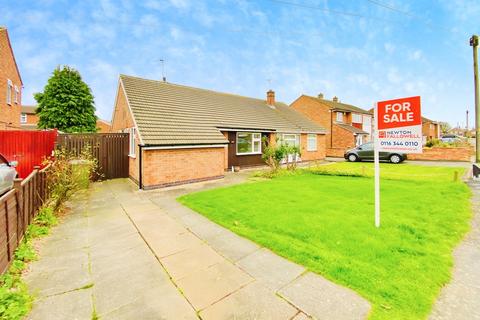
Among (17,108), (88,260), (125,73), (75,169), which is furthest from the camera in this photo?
(17,108)

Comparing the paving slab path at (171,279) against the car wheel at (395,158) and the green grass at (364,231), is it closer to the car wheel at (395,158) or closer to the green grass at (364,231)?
the green grass at (364,231)

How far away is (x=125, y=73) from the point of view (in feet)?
46.8

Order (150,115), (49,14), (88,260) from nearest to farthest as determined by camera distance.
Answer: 1. (88,260)
2. (49,14)
3. (150,115)

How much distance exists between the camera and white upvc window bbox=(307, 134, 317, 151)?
21.7 m

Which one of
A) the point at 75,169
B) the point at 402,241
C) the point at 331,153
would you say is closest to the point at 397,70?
the point at 331,153

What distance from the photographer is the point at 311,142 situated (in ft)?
72.5

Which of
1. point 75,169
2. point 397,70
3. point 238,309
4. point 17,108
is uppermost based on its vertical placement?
point 397,70

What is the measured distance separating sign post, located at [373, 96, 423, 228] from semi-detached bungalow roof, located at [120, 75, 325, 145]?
26.0 ft

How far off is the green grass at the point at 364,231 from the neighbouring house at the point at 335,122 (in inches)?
758

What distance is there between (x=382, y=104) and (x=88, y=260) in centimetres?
672

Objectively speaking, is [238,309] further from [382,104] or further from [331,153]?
[331,153]

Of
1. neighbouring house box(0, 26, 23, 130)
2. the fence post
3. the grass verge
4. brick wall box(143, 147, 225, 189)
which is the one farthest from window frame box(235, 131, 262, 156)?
neighbouring house box(0, 26, 23, 130)

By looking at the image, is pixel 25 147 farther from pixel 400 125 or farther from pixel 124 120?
pixel 400 125

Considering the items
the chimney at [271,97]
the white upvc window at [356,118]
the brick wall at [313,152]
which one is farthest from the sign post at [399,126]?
the white upvc window at [356,118]
